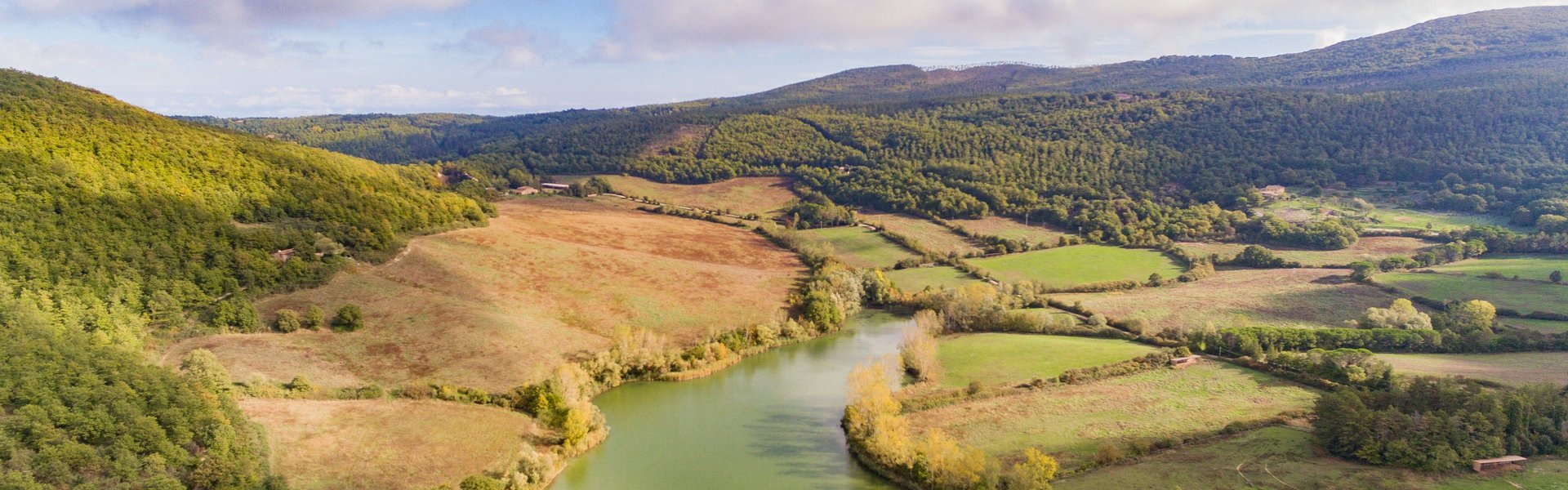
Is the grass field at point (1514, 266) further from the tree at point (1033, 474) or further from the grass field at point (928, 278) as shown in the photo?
the tree at point (1033, 474)

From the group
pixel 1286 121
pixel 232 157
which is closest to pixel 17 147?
pixel 232 157

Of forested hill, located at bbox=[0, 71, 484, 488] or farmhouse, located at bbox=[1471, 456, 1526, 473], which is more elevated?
forested hill, located at bbox=[0, 71, 484, 488]

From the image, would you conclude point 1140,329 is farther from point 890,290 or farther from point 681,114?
point 681,114

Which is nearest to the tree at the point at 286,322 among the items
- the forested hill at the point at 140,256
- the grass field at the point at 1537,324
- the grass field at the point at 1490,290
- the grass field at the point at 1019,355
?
the forested hill at the point at 140,256

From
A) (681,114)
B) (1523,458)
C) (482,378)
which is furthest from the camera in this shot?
(681,114)

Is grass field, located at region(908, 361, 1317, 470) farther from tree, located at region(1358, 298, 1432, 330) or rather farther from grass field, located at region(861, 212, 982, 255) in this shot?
grass field, located at region(861, 212, 982, 255)

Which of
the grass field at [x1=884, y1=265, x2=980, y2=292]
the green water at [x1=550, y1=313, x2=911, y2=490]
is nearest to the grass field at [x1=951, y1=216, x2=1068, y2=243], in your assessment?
the grass field at [x1=884, y1=265, x2=980, y2=292]
